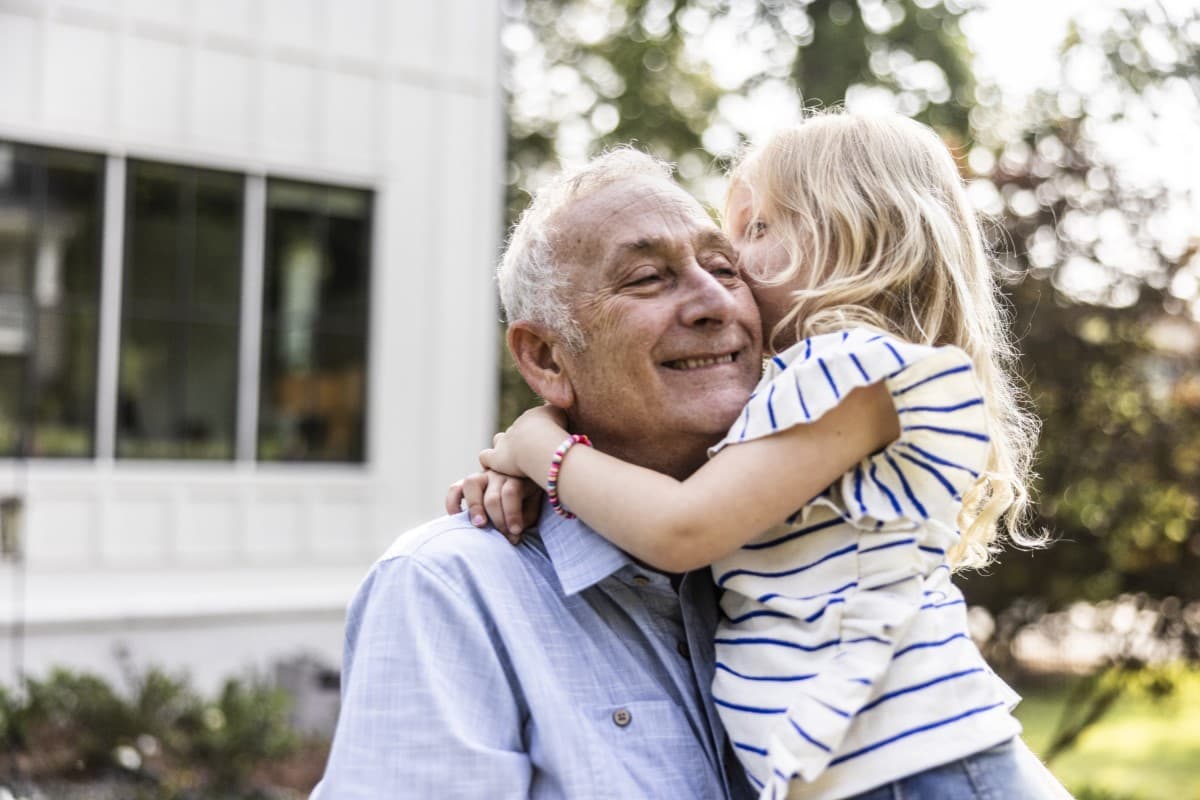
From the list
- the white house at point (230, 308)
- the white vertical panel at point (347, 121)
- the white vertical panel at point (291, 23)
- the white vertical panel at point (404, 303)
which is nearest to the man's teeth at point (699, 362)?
the white house at point (230, 308)

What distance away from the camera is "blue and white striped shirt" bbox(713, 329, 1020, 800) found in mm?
1984

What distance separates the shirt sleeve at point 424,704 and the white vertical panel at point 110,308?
828cm

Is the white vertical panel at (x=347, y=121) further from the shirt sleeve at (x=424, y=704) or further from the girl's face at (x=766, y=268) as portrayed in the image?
the shirt sleeve at (x=424, y=704)

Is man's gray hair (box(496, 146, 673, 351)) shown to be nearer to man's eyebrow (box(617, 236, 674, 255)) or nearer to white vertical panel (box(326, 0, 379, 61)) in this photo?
man's eyebrow (box(617, 236, 674, 255))

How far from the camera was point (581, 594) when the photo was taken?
87.0 inches

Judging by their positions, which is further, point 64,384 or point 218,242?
point 218,242

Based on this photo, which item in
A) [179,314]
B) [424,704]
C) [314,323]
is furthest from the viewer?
[314,323]

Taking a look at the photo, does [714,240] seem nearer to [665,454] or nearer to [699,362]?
[699,362]

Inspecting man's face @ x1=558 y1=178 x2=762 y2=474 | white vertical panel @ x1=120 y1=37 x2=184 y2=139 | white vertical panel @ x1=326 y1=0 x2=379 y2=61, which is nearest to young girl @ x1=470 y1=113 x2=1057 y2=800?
man's face @ x1=558 y1=178 x2=762 y2=474

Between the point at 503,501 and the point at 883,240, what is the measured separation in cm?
79

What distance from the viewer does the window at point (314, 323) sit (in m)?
10.5

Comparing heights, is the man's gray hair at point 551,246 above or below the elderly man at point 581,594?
above

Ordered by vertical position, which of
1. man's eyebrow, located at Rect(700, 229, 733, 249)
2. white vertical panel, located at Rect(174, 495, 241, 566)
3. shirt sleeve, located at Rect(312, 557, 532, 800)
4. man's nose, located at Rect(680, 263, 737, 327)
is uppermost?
man's eyebrow, located at Rect(700, 229, 733, 249)

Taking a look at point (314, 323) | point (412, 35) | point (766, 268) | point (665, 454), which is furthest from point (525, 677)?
point (412, 35)
